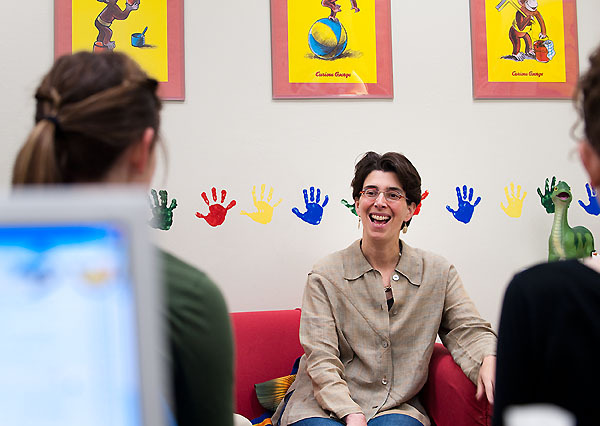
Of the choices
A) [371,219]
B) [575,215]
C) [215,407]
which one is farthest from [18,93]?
[575,215]

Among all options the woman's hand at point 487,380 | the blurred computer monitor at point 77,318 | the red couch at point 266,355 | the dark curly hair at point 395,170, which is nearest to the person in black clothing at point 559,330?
the blurred computer monitor at point 77,318

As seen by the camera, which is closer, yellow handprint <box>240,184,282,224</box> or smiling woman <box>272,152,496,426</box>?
smiling woman <box>272,152,496,426</box>

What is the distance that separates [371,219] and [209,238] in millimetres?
787

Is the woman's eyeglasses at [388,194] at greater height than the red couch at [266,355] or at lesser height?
greater

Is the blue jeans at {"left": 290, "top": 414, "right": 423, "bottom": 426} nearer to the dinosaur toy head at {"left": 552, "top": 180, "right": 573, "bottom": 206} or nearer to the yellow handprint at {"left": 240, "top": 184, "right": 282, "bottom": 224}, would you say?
the yellow handprint at {"left": 240, "top": 184, "right": 282, "bottom": 224}

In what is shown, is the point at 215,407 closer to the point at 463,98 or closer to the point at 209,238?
the point at 209,238

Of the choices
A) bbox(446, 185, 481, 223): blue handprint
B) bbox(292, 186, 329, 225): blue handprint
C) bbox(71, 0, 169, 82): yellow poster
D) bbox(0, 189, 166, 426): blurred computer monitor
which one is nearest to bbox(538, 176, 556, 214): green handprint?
bbox(446, 185, 481, 223): blue handprint

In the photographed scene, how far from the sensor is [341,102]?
9.06 feet

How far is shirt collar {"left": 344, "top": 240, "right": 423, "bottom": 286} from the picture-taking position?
227cm

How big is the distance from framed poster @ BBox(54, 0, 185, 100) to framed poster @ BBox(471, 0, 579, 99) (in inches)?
55.3

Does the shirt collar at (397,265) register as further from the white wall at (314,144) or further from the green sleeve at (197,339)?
the green sleeve at (197,339)

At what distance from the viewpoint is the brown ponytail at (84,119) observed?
82 cm

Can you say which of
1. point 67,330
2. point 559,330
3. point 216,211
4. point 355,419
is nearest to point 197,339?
point 67,330

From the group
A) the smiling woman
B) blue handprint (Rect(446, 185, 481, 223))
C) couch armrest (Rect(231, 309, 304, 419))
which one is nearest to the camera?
the smiling woman
